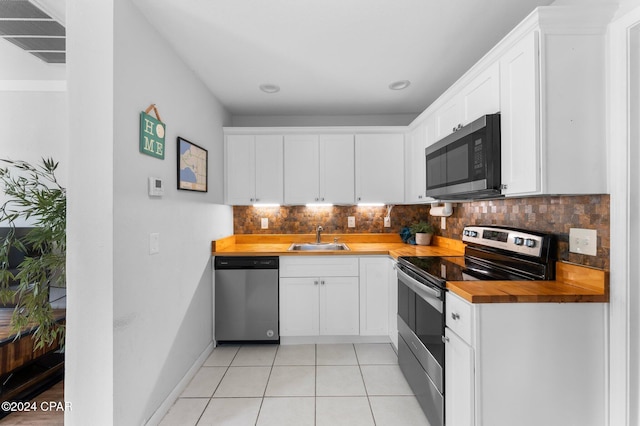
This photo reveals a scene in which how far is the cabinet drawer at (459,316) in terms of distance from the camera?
131 centimetres

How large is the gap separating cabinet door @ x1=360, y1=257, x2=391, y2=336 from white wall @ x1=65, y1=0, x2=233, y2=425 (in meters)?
1.66

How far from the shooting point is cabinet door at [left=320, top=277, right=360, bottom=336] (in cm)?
274

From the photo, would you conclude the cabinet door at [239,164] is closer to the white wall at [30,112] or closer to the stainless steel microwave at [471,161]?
the white wall at [30,112]

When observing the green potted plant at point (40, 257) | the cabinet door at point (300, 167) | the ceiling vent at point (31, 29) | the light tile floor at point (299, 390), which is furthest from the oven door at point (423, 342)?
the ceiling vent at point (31, 29)

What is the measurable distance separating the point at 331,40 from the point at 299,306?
2221 millimetres

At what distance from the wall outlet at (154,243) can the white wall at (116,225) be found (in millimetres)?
26

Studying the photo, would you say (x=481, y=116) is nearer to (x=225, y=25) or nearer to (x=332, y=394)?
(x=225, y=25)

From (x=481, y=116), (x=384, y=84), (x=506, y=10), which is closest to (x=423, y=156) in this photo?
(x=384, y=84)

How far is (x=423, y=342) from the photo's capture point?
1.77 metres

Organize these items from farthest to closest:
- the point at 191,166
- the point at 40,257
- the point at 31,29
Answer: the point at 191,166 < the point at 31,29 < the point at 40,257

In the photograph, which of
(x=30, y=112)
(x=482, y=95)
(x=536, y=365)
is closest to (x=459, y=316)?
(x=536, y=365)

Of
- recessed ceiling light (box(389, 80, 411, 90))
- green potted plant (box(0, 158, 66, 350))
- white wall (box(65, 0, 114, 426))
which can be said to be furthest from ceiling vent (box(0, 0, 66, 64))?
recessed ceiling light (box(389, 80, 411, 90))

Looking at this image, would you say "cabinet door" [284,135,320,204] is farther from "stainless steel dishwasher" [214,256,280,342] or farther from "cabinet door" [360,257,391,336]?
"cabinet door" [360,257,391,336]

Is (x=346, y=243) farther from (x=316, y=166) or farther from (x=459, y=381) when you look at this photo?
(x=459, y=381)
